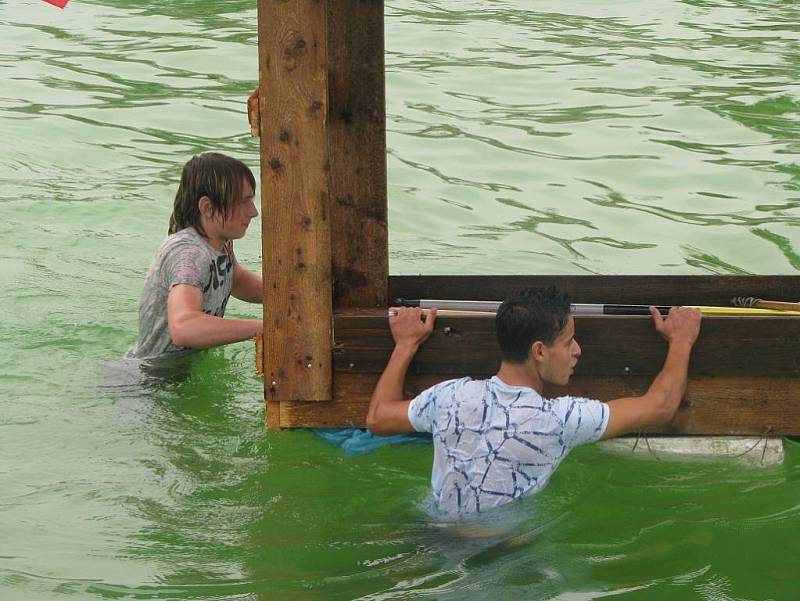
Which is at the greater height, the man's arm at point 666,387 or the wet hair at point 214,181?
the wet hair at point 214,181

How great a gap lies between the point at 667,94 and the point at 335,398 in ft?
33.5

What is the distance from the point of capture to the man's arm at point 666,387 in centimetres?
523

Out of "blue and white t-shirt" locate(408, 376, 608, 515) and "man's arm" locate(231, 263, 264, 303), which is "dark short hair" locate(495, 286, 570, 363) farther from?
"man's arm" locate(231, 263, 264, 303)

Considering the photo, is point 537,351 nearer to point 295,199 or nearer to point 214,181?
point 295,199

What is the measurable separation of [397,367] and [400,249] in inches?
197

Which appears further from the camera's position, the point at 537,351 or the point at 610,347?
the point at 610,347

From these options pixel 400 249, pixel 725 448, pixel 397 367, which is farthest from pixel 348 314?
pixel 400 249

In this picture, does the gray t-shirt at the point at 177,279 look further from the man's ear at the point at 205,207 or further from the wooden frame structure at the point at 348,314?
the wooden frame structure at the point at 348,314

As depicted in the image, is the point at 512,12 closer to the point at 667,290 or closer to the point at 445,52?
the point at 445,52

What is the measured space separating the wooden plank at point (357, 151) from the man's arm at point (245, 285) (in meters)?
1.39

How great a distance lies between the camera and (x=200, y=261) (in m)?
6.55

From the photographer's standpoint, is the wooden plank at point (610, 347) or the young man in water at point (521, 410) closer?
the young man in water at point (521, 410)

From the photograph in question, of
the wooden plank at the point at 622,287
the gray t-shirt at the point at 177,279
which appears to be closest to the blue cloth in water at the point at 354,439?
the wooden plank at the point at 622,287

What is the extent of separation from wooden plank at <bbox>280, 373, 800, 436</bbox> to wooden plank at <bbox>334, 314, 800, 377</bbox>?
0.12ft
